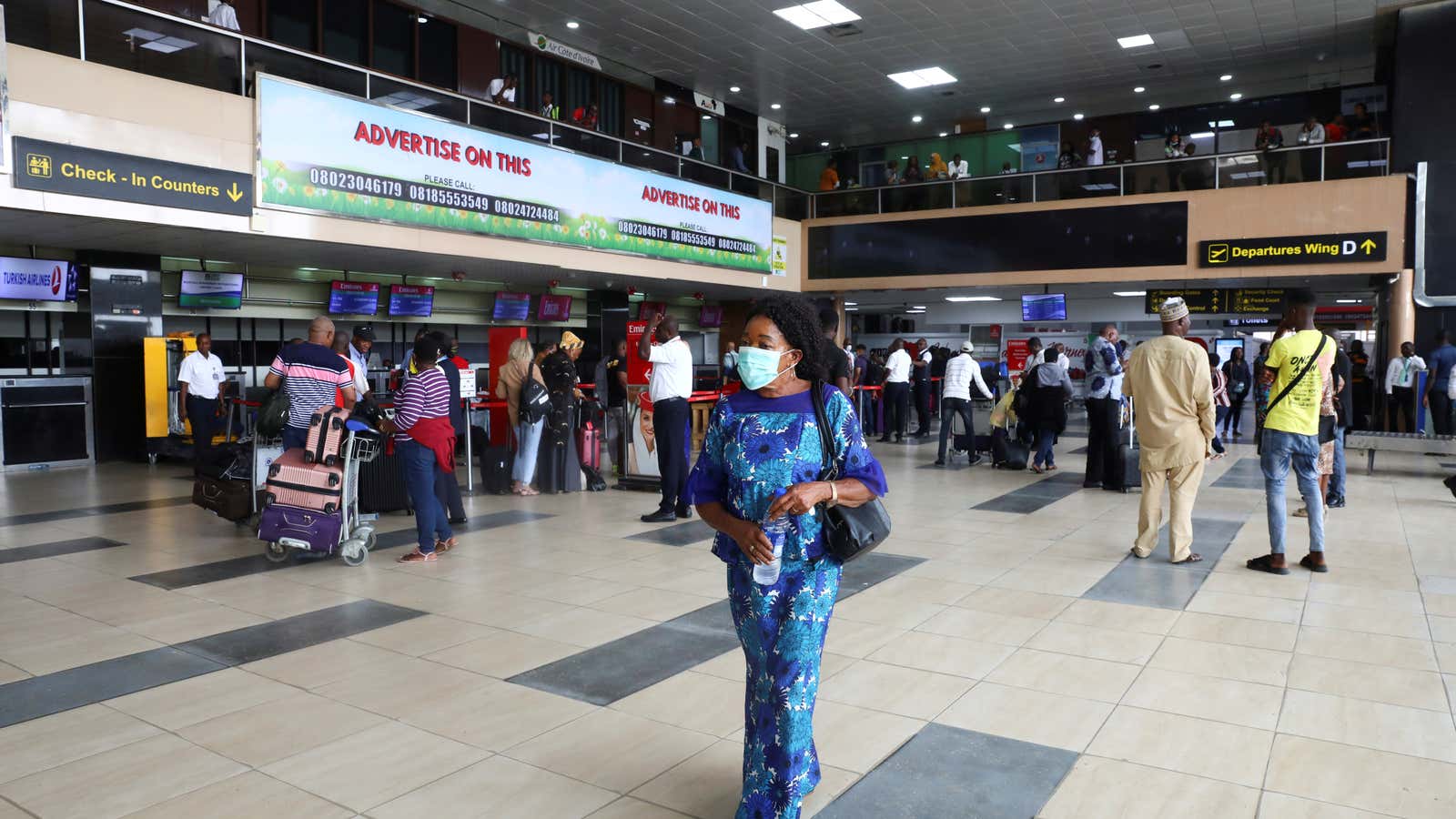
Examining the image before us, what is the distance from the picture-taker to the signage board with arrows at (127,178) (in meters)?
8.66

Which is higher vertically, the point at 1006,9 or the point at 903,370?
the point at 1006,9

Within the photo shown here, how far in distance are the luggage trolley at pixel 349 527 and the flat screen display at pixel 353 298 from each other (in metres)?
10.2

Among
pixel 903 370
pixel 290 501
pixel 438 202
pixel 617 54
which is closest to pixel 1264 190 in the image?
pixel 903 370

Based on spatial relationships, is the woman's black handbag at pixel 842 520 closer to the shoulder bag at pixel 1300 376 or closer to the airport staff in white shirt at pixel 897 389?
the shoulder bag at pixel 1300 376

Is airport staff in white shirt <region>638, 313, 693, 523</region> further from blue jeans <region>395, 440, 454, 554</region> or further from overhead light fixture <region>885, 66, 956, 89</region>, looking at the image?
overhead light fixture <region>885, 66, 956, 89</region>

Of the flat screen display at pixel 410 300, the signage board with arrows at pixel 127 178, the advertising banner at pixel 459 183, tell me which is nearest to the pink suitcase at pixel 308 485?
the signage board with arrows at pixel 127 178

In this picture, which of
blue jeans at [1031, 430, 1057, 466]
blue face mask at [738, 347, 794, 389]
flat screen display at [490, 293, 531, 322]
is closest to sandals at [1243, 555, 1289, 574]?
blue face mask at [738, 347, 794, 389]

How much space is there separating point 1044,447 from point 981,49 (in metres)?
9.27

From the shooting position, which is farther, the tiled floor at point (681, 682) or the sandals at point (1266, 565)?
the sandals at point (1266, 565)

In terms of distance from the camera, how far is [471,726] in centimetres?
346

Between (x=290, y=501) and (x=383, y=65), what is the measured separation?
37.2 feet

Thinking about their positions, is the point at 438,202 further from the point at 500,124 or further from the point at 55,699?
the point at 55,699

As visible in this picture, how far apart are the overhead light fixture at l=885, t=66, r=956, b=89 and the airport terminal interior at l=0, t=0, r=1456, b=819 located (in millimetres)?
133

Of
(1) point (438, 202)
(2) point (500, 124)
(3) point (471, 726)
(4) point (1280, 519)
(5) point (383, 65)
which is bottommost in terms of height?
(3) point (471, 726)
